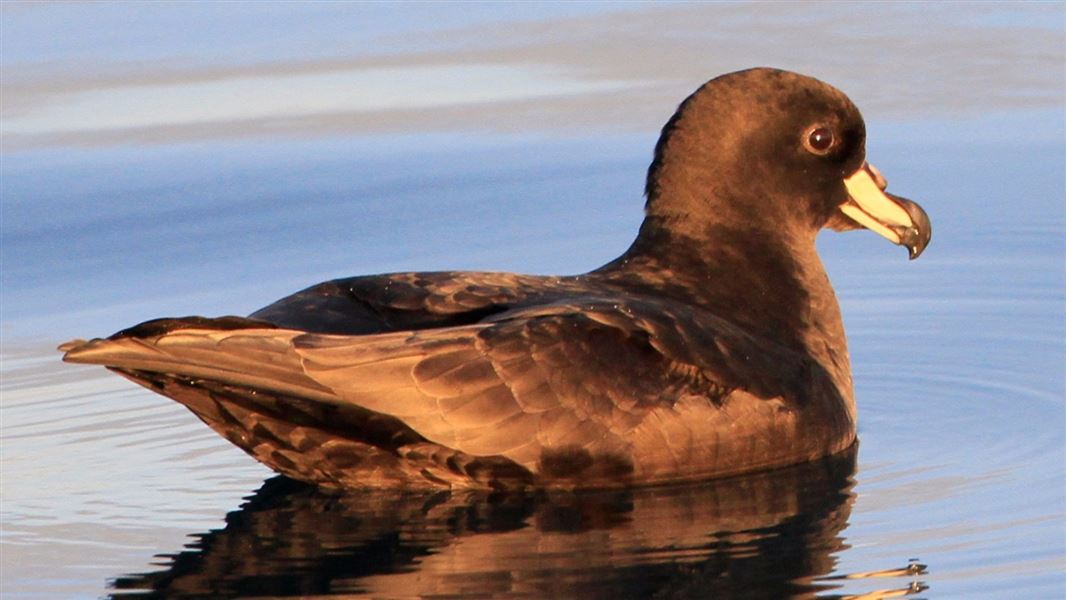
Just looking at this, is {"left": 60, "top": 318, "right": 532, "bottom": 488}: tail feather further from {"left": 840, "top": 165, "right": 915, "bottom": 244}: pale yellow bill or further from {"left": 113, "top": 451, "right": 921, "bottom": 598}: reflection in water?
{"left": 840, "top": 165, "right": 915, "bottom": 244}: pale yellow bill

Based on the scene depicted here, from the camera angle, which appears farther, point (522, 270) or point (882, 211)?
point (522, 270)

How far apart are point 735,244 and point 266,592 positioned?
9.02 ft

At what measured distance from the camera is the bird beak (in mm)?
9336

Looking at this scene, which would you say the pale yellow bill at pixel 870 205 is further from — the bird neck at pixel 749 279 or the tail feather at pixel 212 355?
the tail feather at pixel 212 355

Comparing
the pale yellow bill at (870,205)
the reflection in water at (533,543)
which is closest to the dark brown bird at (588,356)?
the reflection in water at (533,543)

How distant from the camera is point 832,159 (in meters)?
9.20

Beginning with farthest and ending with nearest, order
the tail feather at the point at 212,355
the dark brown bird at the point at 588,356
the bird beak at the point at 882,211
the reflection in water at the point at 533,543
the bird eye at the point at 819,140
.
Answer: the bird beak at the point at 882,211 < the bird eye at the point at 819,140 < the dark brown bird at the point at 588,356 < the tail feather at the point at 212,355 < the reflection in water at the point at 533,543

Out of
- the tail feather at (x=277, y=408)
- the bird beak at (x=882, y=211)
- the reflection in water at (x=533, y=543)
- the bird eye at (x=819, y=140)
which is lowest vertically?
the reflection in water at (x=533, y=543)

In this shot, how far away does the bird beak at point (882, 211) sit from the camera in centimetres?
934

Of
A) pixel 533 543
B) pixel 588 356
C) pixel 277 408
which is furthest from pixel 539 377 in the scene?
pixel 277 408

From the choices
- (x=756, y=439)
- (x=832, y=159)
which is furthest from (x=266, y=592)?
Result: (x=832, y=159)

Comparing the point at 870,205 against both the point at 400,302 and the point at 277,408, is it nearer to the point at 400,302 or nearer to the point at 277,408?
the point at 400,302

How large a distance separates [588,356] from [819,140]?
1.85 m

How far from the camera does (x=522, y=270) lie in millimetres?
10992
